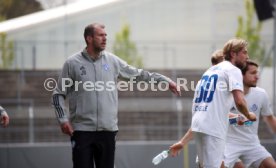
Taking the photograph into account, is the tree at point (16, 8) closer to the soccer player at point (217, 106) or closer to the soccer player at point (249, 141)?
the soccer player at point (249, 141)

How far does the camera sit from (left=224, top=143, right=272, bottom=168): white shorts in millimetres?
10062

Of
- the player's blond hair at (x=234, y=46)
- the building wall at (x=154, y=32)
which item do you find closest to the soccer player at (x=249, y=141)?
the player's blond hair at (x=234, y=46)

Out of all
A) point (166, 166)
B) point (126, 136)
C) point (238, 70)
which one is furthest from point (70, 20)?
point (238, 70)

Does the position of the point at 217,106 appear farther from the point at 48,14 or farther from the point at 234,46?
the point at 48,14

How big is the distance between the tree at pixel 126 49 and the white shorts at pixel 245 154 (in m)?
8.84

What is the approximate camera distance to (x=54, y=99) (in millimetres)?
9008

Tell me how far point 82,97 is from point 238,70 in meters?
1.58

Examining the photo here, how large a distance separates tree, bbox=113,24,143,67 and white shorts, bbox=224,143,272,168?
884 centimetres

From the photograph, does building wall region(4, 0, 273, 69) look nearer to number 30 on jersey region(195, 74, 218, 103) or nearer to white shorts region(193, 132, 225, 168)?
number 30 on jersey region(195, 74, 218, 103)

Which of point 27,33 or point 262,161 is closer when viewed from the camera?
point 262,161

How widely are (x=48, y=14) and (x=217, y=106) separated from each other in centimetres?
1175

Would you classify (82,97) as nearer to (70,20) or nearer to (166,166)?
(166,166)

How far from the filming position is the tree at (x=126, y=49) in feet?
62.1

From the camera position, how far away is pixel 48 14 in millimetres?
19891
